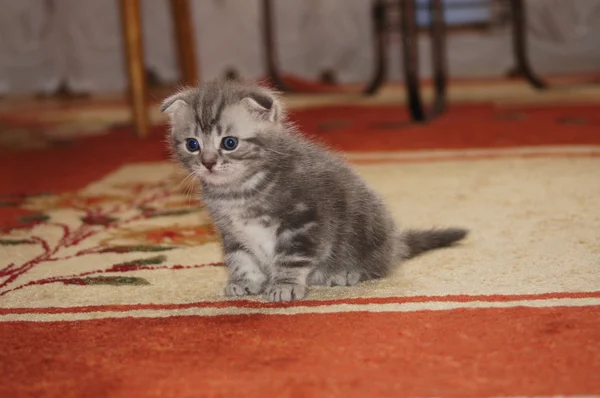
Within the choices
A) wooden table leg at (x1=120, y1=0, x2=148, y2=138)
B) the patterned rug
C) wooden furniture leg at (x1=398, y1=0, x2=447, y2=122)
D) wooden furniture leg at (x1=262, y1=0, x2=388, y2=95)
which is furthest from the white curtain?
the patterned rug

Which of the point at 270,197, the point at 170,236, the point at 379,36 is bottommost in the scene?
the point at 170,236

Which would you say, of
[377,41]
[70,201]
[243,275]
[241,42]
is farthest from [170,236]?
[241,42]

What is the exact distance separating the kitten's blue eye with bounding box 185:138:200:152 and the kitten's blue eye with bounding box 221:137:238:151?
0.13 ft

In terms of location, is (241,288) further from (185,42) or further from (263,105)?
(185,42)

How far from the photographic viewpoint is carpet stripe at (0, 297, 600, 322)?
1.12 meters

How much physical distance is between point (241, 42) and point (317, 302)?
4.10m

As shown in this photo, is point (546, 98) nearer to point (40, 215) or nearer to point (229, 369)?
point (40, 215)

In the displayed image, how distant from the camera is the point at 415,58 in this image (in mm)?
2846

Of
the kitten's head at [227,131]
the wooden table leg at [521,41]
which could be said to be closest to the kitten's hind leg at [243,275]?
the kitten's head at [227,131]

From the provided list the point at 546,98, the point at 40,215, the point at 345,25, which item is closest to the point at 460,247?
the point at 40,215

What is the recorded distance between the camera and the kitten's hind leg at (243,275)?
1.28 metres

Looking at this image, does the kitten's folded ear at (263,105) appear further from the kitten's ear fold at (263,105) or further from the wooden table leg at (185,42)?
the wooden table leg at (185,42)

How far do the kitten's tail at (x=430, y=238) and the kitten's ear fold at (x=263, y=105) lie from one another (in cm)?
32

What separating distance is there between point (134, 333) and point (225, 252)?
304mm
